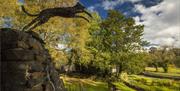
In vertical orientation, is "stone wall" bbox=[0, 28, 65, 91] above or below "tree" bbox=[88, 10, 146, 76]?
below

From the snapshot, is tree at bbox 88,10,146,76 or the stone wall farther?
tree at bbox 88,10,146,76

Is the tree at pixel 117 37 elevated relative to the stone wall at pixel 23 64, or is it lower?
elevated

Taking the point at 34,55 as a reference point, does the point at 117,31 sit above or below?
above

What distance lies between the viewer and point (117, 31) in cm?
6038

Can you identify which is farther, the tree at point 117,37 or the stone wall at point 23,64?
the tree at point 117,37

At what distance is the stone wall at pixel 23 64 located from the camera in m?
9.56

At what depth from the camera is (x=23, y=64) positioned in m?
9.75

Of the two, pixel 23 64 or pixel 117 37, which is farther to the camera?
pixel 117 37

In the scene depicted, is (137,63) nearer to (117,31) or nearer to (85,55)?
(117,31)

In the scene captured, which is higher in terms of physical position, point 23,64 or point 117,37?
point 117,37

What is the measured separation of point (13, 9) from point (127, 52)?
29.2 metres

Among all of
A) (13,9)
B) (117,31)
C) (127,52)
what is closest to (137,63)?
(127,52)

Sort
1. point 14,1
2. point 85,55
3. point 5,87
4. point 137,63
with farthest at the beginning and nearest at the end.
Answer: point 137,63
point 85,55
point 14,1
point 5,87

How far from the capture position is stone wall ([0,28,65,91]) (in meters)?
9.56
